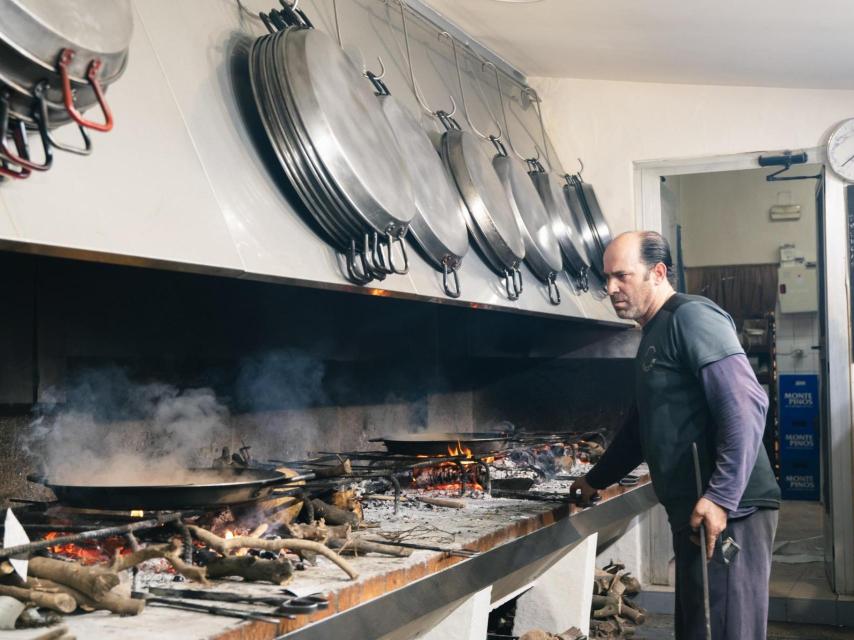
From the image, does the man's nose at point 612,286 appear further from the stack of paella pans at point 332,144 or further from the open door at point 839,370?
the open door at point 839,370

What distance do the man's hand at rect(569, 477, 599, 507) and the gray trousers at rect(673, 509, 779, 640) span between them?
557 mm

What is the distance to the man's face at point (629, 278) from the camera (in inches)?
135

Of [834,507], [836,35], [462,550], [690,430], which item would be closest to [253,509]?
[462,550]

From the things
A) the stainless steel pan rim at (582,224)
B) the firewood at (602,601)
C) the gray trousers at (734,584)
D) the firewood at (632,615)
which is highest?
the stainless steel pan rim at (582,224)

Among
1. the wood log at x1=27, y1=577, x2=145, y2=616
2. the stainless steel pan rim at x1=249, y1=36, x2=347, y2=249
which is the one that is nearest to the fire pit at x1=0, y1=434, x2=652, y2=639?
the wood log at x1=27, y1=577, x2=145, y2=616

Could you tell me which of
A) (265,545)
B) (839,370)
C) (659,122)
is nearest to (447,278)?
(265,545)

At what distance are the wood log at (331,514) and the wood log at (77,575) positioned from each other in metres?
0.95

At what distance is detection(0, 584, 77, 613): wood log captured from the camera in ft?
5.81

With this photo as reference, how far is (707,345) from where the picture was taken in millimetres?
3119

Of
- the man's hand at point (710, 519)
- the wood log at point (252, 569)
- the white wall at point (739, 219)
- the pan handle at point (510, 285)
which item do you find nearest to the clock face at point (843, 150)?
the pan handle at point (510, 285)

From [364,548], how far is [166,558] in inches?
24.1

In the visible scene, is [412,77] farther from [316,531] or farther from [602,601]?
[602,601]

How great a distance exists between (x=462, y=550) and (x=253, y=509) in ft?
1.94

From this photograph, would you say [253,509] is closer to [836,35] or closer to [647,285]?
[647,285]
